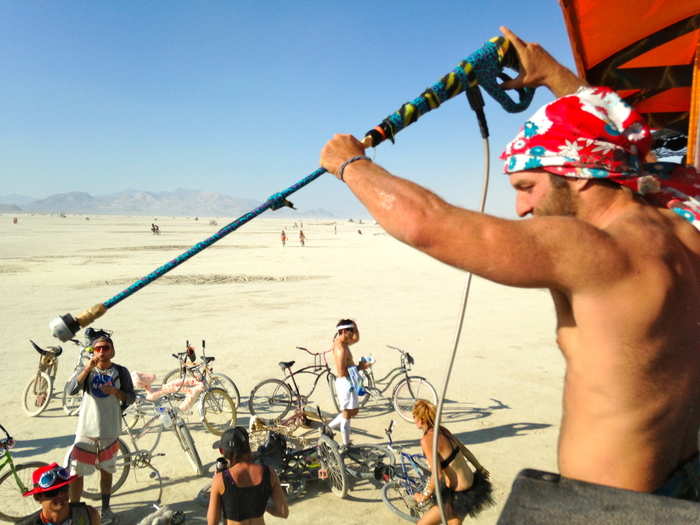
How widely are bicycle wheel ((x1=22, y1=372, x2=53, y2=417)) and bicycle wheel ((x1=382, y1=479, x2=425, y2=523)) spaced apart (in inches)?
264

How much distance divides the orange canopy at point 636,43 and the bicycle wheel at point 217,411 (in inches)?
275

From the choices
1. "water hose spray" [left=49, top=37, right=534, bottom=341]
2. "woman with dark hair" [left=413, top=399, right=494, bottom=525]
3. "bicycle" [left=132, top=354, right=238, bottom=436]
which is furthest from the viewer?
"bicycle" [left=132, top=354, right=238, bottom=436]

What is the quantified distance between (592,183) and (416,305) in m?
15.8

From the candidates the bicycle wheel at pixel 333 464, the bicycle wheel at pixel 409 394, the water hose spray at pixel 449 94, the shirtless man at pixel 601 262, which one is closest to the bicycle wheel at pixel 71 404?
the bicycle wheel at pixel 333 464

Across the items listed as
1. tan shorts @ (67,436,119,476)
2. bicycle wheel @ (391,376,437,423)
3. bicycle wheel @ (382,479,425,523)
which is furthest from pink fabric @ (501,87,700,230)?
bicycle wheel @ (391,376,437,423)

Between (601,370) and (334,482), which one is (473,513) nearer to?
(334,482)

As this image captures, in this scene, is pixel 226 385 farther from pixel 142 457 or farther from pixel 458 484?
pixel 458 484

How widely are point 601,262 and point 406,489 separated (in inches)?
199

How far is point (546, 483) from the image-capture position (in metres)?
1.09

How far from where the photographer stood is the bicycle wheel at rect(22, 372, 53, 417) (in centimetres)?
812

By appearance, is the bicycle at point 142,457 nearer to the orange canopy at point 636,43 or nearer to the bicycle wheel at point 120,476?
the bicycle wheel at point 120,476

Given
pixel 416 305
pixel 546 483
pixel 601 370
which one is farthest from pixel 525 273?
pixel 416 305

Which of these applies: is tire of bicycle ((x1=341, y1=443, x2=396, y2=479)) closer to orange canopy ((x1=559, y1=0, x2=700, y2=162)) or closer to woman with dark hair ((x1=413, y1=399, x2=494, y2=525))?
woman with dark hair ((x1=413, y1=399, x2=494, y2=525))

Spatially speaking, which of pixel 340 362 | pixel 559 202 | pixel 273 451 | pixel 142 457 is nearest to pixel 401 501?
pixel 273 451
